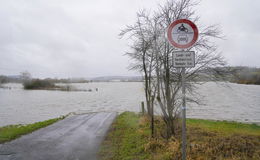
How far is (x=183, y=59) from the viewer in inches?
113

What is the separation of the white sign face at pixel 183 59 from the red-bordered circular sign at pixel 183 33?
5.3 inches

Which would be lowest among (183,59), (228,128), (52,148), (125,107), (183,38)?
(125,107)

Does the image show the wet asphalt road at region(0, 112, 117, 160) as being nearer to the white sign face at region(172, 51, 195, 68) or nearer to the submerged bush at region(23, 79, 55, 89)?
the white sign face at region(172, 51, 195, 68)

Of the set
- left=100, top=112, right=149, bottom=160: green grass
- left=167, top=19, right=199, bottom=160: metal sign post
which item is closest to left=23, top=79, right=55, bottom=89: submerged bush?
left=100, top=112, right=149, bottom=160: green grass

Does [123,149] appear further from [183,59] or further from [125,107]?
[125,107]

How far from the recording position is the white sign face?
285 cm

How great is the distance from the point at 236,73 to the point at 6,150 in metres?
8.08

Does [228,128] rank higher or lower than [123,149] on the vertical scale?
lower

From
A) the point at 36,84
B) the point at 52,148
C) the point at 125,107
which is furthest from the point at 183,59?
the point at 36,84

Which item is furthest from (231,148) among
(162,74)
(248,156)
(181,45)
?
(181,45)

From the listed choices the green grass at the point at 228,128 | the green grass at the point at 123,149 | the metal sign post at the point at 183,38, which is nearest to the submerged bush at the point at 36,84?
the green grass at the point at 228,128

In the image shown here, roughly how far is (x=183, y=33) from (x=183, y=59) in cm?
49

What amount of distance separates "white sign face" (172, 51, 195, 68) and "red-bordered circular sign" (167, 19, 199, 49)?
0.14m

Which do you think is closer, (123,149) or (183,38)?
(183,38)
